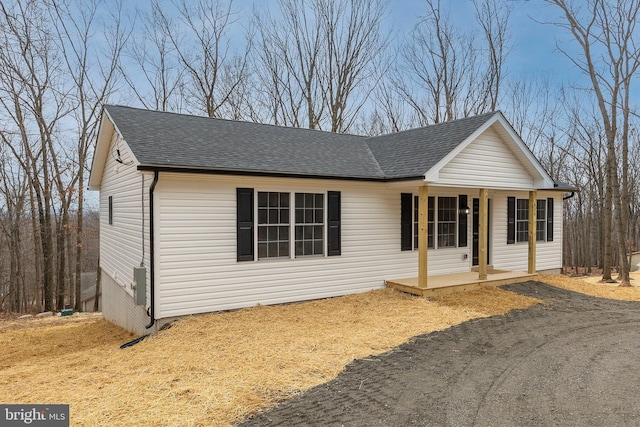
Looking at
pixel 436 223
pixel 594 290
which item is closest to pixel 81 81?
pixel 436 223

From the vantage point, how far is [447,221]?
1045cm

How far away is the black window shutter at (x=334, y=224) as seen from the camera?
336 inches

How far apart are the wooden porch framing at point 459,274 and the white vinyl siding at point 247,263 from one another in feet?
2.53

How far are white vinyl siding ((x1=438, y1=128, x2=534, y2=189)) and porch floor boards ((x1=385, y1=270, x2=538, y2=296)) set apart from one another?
A: 237 cm

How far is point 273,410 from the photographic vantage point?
12.3ft

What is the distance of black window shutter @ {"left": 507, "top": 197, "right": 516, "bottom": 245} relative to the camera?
11750 mm

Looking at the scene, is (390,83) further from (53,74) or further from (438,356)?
(438,356)

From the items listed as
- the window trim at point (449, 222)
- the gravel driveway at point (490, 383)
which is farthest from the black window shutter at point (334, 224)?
the window trim at point (449, 222)

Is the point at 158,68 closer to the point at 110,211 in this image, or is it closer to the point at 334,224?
the point at 110,211

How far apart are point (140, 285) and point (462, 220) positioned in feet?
27.3

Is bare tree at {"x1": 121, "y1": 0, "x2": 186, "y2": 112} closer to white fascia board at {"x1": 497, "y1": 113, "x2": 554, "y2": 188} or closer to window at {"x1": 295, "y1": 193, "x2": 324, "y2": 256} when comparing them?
window at {"x1": 295, "y1": 193, "x2": 324, "y2": 256}

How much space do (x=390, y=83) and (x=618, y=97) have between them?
11759 mm

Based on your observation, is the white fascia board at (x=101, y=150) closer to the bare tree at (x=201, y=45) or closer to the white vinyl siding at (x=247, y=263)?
the white vinyl siding at (x=247, y=263)

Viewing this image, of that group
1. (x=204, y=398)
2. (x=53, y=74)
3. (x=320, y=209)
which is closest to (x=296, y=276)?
(x=320, y=209)
